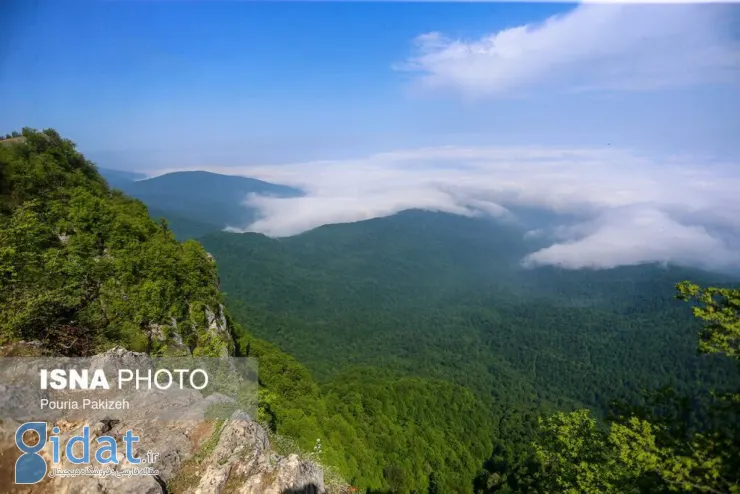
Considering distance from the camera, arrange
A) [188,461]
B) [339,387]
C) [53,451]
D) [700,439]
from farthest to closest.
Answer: [339,387], [188,461], [53,451], [700,439]

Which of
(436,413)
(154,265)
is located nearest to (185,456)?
(154,265)

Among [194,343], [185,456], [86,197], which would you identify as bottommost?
[194,343]

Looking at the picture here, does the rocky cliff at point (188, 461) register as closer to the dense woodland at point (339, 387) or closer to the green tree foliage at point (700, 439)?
the dense woodland at point (339, 387)

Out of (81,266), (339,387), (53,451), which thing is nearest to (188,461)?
(53,451)

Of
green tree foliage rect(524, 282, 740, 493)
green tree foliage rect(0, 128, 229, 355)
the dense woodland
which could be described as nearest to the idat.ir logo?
the dense woodland

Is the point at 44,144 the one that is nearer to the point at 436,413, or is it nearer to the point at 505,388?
the point at 436,413

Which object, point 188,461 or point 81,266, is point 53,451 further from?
point 81,266
